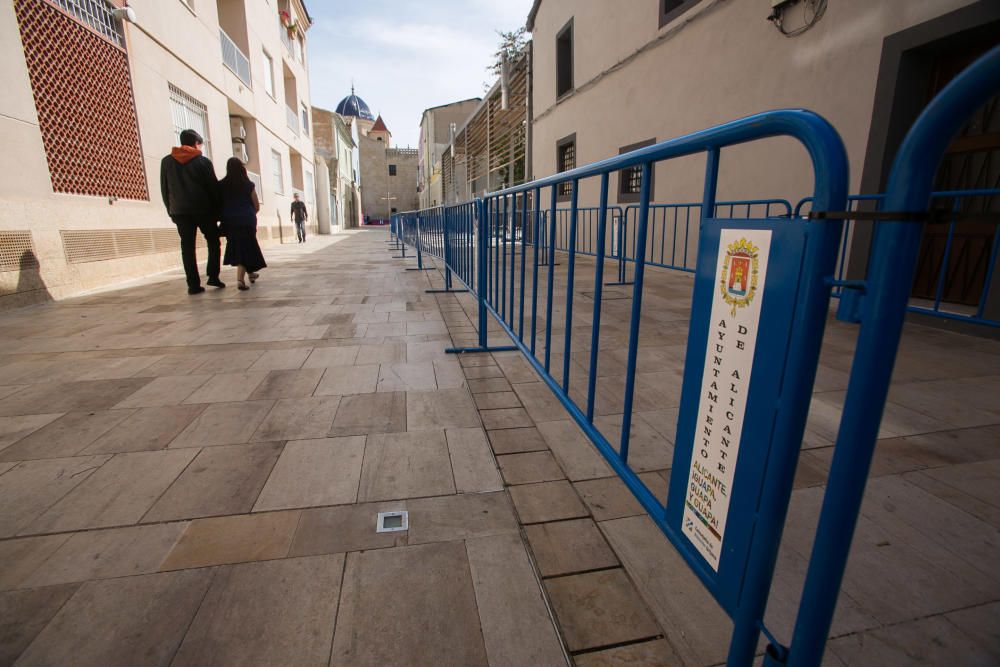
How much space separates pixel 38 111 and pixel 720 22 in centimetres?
860

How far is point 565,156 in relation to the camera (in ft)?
41.7

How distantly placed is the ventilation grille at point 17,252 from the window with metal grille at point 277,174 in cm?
1123

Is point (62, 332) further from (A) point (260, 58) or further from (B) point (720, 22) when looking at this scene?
(A) point (260, 58)

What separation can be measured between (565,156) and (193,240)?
930 centimetres

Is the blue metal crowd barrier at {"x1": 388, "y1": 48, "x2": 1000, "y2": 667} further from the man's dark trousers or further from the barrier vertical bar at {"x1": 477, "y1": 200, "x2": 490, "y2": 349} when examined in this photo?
the man's dark trousers

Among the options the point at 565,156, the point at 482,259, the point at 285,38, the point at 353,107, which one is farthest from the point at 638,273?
the point at 353,107

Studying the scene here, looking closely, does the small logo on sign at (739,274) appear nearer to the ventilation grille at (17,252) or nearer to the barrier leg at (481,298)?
the barrier leg at (481,298)

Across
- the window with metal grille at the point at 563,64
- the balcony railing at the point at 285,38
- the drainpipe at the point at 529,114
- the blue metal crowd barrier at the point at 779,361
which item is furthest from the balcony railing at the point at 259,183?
the blue metal crowd barrier at the point at 779,361

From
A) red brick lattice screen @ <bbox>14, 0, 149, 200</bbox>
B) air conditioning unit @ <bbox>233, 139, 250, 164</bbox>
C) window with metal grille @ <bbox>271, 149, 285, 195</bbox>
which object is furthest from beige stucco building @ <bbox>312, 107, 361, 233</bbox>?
red brick lattice screen @ <bbox>14, 0, 149, 200</bbox>

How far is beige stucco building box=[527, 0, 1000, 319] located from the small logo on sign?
15.2 ft

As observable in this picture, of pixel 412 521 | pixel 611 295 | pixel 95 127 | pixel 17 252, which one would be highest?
pixel 95 127

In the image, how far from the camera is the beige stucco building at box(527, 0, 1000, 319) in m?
4.38

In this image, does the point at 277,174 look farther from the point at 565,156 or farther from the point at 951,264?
the point at 951,264

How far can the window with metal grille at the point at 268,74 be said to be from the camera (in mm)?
15712
